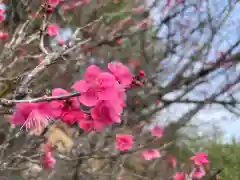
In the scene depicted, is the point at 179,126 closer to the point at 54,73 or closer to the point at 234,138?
the point at 54,73

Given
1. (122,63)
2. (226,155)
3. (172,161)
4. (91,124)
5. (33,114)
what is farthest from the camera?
(226,155)

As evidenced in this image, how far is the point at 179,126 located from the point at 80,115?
8.86 ft

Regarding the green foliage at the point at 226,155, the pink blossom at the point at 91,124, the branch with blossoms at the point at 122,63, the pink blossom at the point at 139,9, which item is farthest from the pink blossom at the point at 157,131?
the pink blossom at the point at 91,124

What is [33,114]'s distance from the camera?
2.81 ft

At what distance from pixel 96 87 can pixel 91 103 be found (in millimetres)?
50

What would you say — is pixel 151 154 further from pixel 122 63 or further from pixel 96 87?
pixel 96 87

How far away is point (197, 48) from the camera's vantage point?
3.21 metres

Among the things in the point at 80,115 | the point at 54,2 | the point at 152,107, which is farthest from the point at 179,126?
the point at 80,115

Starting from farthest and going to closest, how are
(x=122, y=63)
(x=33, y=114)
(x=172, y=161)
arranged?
1. (x=172, y=161)
2. (x=122, y=63)
3. (x=33, y=114)

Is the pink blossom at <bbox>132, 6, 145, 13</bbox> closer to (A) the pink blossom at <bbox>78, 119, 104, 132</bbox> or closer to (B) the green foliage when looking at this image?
(A) the pink blossom at <bbox>78, 119, 104, 132</bbox>

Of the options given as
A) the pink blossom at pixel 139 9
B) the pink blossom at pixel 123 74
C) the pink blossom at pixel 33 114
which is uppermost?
the pink blossom at pixel 139 9

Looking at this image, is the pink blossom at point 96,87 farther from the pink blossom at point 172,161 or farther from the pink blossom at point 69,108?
the pink blossom at point 172,161

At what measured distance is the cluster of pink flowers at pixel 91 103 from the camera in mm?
864

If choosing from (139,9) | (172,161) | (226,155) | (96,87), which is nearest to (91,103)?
(96,87)
